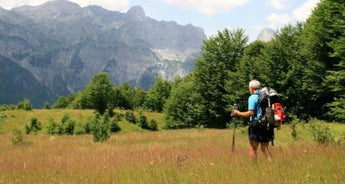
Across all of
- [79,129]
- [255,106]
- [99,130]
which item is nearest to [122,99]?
[79,129]

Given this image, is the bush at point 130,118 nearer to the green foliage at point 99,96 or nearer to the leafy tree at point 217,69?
the green foliage at point 99,96

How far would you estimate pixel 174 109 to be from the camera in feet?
234

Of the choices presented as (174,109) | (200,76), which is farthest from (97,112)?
(200,76)

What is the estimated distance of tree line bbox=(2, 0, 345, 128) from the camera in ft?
102

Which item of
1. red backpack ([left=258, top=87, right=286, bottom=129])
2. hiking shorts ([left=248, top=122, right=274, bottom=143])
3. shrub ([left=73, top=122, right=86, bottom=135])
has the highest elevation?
red backpack ([left=258, top=87, right=286, bottom=129])

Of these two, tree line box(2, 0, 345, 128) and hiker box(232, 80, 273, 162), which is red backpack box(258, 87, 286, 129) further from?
tree line box(2, 0, 345, 128)

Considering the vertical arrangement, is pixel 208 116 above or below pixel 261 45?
below

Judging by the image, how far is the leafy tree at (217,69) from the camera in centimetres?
5131

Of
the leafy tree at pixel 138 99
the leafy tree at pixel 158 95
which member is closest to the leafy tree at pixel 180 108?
the leafy tree at pixel 158 95

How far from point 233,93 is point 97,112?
35407mm

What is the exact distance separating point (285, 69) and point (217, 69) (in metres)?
12.2

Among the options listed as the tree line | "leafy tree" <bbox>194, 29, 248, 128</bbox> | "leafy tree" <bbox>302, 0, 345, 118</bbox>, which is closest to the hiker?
the tree line

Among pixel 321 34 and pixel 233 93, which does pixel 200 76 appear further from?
pixel 321 34

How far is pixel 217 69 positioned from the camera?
171ft
